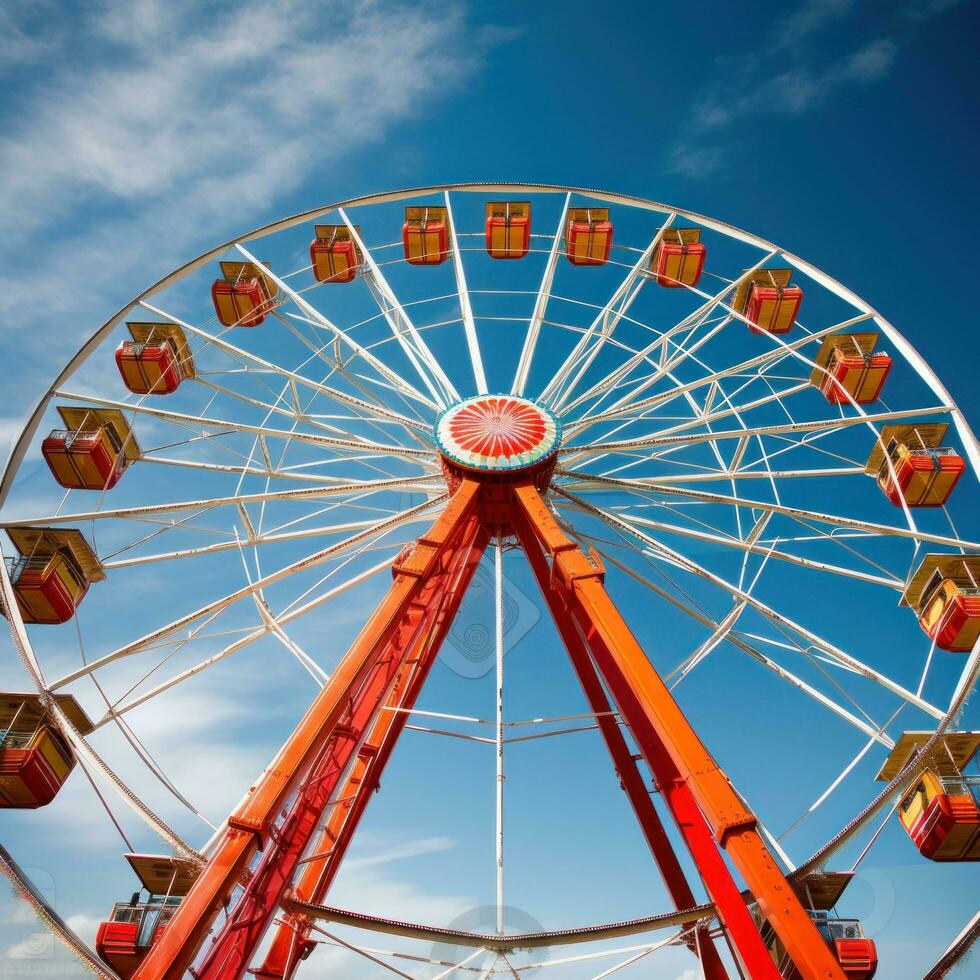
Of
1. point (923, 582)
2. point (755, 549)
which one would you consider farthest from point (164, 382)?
point (923, 582)

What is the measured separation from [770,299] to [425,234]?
7109 mm

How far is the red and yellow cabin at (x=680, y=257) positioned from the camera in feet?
53.0

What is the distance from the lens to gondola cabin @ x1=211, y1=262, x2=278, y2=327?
15328 millimetres

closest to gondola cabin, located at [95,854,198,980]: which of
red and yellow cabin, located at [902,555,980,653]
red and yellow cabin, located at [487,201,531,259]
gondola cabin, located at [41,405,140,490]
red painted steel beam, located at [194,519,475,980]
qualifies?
red painted steel beam, located at [194,519,475,980]

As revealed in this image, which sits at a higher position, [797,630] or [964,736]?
[797,630]

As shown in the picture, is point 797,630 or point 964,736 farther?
point 797,630

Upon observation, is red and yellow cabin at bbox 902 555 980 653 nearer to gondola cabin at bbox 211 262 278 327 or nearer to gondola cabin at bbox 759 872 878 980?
gondola cabin at bbox 759 872 878 980

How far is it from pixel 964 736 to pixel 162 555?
10.6 m

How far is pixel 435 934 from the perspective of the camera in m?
6.85

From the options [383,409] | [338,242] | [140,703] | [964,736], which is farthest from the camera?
[338,242]

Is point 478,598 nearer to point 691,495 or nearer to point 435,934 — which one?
point 691,495

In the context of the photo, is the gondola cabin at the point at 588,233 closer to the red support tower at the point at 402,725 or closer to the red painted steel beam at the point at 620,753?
the red support tower at the point at 402,725

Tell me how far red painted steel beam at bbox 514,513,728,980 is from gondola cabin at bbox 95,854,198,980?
16.2ft

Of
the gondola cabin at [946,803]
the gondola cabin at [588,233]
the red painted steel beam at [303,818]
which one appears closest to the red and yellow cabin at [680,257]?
the gondola cabin at [588,233]
